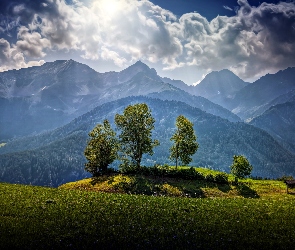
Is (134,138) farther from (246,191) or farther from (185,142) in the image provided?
(246,191)

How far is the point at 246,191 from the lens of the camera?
50.7 metres

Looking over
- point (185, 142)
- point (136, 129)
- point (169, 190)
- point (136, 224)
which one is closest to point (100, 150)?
point (136, 129)

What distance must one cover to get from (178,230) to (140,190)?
2486cm

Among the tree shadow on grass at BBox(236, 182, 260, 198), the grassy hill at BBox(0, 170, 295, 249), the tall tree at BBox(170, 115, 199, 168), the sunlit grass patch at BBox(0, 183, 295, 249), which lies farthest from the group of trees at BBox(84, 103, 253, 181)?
the sunlit grass patch at BBox(0, 183, 295, 249)

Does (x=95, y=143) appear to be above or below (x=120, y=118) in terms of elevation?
below

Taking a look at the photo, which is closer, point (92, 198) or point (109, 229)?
point (109, 229)

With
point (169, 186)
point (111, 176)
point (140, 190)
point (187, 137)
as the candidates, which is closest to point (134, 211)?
point (140, 190)

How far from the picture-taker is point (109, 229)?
70.2 ft

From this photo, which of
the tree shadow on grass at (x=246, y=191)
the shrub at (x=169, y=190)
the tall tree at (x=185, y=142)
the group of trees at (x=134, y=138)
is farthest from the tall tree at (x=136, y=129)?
the tree shadow on grass at (x=246, y=191)

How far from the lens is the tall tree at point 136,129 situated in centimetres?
6456

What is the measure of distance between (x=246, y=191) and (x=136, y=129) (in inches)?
1104

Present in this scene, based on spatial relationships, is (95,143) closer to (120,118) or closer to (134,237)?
(120,118)

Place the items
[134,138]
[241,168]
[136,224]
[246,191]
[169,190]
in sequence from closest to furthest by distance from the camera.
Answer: [136,224] < [169,190] < [246,191] < [241,168] < [134,138]

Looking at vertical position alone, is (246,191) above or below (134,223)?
below
